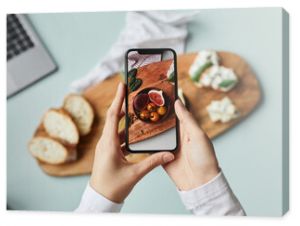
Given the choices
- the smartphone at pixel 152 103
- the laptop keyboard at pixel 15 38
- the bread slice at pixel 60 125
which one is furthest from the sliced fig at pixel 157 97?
the laptop keyboard at pixel 15 38

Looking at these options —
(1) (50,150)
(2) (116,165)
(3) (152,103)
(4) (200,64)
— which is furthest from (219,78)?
(1) (50,150)

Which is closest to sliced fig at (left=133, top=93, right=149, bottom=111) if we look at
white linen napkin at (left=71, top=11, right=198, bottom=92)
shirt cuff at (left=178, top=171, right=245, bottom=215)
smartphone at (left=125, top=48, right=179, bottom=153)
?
smartphone at (left=125, top=48, right=179, bottom=153)

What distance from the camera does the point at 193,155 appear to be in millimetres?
1606

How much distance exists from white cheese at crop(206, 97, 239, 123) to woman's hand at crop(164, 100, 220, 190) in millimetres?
53

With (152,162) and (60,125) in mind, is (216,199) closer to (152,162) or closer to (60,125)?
(152,162)

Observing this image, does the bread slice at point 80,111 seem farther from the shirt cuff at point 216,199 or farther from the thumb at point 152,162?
the shirt cuff at point 216,199

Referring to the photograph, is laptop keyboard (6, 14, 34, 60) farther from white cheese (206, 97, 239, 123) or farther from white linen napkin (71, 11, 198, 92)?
white cheese (206, 97, 239, 123)

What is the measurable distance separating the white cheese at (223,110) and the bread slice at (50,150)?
322mm

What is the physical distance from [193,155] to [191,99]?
0.13 meters

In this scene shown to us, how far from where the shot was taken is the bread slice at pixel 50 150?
5.62 feet

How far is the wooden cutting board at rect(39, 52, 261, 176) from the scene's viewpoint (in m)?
1.63

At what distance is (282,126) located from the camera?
1.56 metres
